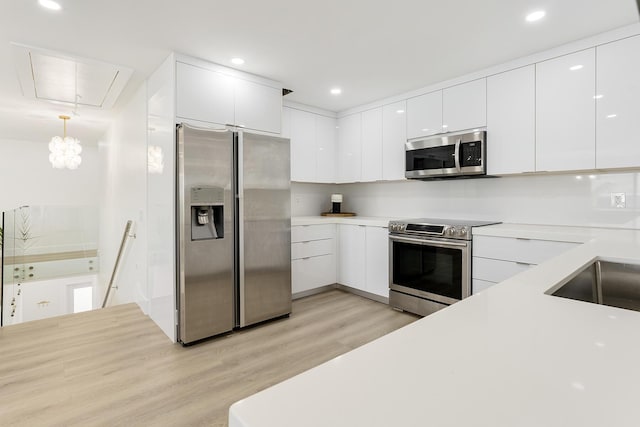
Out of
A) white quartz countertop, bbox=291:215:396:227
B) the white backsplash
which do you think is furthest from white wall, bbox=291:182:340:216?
white quartz countertop, bbox=291:215:396:227

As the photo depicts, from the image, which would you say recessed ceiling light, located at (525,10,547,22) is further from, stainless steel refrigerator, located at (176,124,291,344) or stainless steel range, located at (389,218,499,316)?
stainless steel refrigerator, located at (176,124,291,344)

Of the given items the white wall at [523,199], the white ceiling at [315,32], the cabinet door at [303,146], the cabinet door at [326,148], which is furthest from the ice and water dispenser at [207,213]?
the white wall at [523,199]

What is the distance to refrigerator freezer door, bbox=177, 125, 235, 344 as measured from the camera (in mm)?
2648

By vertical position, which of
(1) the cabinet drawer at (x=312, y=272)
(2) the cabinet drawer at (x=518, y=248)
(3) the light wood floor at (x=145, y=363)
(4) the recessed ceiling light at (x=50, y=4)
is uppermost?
(4) the recessed ceiling light at (x=50, y=4)

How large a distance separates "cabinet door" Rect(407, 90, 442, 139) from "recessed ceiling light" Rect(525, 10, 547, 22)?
3.85 ft

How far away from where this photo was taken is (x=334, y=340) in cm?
277

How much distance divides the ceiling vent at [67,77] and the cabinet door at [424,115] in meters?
2.84

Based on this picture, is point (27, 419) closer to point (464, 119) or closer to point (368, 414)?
point (368, 414)

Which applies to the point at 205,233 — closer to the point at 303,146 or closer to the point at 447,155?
the point at 303,146

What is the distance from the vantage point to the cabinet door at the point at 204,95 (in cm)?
274

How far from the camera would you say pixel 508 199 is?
3207 millimetres

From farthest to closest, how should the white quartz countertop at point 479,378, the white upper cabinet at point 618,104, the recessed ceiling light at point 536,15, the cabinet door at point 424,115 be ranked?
the cabinet door at point 424,115 < the white upper cabinet at point 618,104 < the recessed ceiling light at point 536,15 < the white quartz countertop at point 479,378

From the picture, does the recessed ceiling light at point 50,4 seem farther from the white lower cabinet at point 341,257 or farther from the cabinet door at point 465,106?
the cabinet door at point 465,106

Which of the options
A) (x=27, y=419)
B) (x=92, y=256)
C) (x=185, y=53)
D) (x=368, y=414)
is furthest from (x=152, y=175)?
(x=92, y=256)
